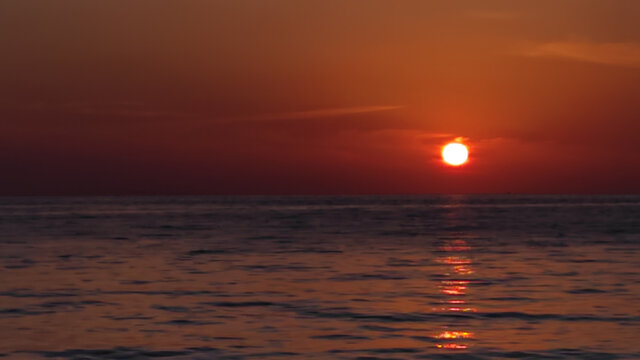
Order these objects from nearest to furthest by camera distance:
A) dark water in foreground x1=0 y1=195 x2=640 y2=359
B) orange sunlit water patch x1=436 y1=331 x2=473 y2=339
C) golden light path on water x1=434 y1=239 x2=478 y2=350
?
dark water in foreground x1=0 y1=195 x2=640 y2=359 → golden light path on water x1=434 y1=239 x2=478 y2=350 → orange sunlit water patch x1=436 y1=331 x2=473 y2=339

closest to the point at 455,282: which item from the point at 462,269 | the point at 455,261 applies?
the point at 462,269

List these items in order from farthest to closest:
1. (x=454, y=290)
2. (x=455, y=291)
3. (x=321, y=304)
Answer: (x=454, y=290) < (x=455, y=291) < (x=321, y=304)

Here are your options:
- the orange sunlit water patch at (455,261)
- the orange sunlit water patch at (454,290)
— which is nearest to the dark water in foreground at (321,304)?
the orange sunlit water patch at (454,290)

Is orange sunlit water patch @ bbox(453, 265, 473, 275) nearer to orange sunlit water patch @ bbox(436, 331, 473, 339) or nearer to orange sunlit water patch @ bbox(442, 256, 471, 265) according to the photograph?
orange sunlit water patch @ bbox(442, 256, 471, 265)

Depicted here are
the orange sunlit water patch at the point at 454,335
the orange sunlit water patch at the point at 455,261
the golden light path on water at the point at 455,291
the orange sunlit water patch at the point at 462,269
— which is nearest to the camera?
the golden light path on water at the point at 455,291

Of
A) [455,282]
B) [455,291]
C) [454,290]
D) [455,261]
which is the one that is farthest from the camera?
[455,261]

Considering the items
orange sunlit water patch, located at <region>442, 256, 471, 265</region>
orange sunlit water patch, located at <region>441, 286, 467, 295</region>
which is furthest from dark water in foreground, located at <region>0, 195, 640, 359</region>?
orange sunlit water patch, located at <region>442, 256, 471, 265</region>

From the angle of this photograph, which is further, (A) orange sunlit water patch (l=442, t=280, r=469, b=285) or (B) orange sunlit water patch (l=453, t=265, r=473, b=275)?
(B) orange sunlit water patch (l=453, t=265, r=473, b=275)

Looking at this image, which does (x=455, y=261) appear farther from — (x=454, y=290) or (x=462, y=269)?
(x=454, y=290)

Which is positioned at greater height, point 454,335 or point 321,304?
point 321,304

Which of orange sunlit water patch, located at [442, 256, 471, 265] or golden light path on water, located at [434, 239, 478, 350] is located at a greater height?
orange sunlit water patch, located at [442, 256, 471, 265]

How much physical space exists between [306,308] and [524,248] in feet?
83.0

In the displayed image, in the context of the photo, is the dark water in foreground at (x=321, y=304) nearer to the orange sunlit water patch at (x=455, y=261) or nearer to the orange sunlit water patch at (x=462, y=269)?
the orange sunlit water patch at (x=462, y=269)

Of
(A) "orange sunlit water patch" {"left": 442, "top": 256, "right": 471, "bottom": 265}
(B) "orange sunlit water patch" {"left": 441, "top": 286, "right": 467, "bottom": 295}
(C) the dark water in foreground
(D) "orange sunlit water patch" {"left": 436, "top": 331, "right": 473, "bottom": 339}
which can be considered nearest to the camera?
(C) the dark water in foreground
